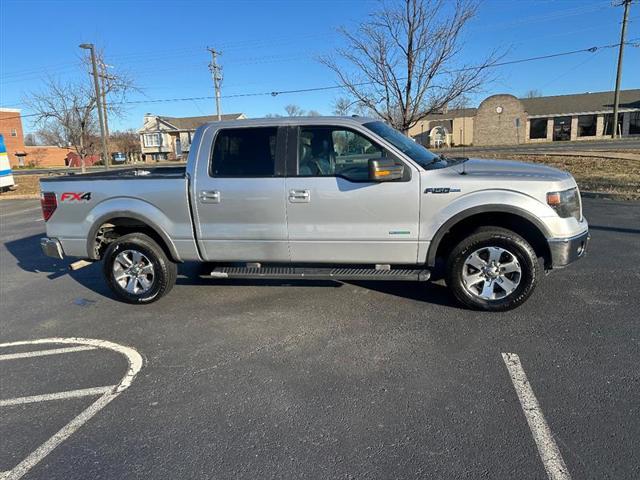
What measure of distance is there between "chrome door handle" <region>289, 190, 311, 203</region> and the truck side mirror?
676 mm

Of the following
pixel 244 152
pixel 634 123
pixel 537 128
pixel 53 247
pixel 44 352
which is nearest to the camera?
pixel 44 352

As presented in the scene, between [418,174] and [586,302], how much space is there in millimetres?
2257

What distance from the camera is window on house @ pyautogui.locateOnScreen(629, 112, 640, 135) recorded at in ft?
166

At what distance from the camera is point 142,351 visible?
12.7 ft

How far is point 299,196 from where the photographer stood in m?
4.39

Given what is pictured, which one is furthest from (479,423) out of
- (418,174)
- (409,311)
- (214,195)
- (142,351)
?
(214,195)

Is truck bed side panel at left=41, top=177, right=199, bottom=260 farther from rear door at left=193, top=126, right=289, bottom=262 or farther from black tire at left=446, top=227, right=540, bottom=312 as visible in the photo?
black tire at left=446, top=227, right=540, bottom=312

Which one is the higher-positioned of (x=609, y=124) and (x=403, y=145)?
(x=609, y=124)

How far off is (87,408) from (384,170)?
10.2 ft

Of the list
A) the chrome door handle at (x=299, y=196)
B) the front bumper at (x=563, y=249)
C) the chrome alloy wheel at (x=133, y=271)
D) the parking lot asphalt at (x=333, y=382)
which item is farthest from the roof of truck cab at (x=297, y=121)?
the front bumper at (x=563, y=249)

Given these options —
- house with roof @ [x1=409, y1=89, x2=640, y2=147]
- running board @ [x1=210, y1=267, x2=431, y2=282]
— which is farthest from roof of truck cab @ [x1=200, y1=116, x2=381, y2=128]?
house with roof @ [x1=409, y1=89, x2=640, y2=147]

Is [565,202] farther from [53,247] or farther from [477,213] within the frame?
[53,247]

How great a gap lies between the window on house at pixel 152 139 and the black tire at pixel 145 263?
2533 inches

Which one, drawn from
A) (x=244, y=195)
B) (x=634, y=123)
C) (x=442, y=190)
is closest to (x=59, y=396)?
(x=244, y=195)
